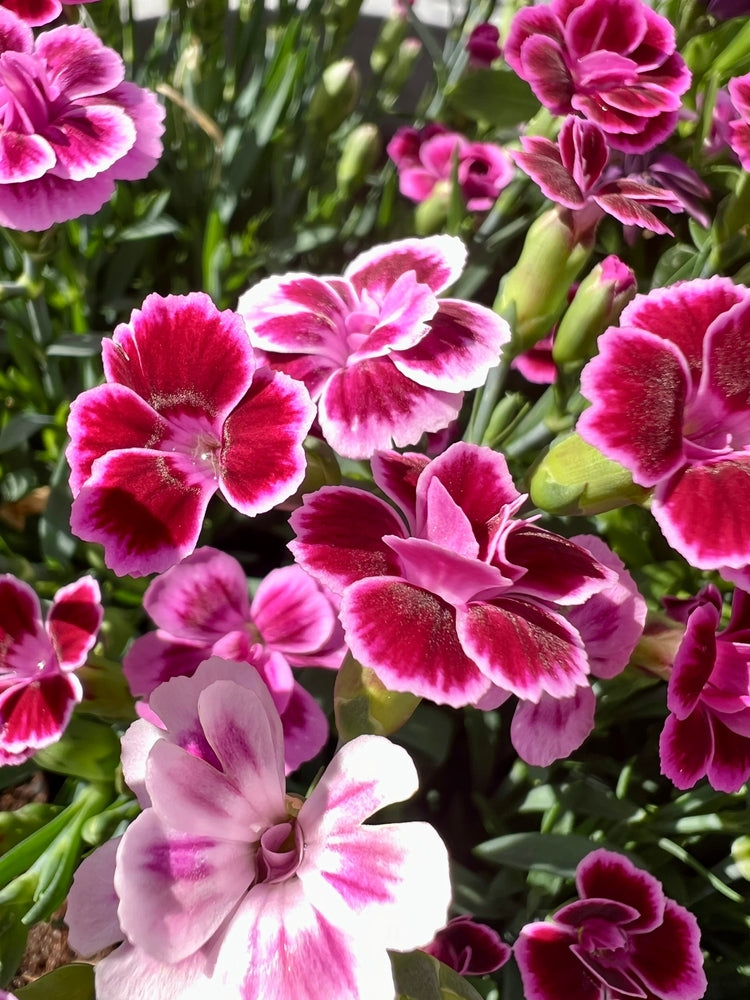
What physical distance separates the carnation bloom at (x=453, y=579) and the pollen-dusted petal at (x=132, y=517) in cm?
7

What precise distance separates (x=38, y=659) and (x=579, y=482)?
40cm

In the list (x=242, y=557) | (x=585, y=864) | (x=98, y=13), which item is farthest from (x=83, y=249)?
(x=585, y=864)

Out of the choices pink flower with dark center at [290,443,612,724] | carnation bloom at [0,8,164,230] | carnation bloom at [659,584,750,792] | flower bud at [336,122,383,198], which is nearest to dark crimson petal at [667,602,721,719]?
carnation bloom at [659,584,750,792]

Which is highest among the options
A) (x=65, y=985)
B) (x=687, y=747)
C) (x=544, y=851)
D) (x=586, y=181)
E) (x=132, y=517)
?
(x=586, y=181)

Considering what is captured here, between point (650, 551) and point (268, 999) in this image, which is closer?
point (268, 999)

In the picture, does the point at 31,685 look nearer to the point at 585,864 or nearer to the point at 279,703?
the point at 279,703

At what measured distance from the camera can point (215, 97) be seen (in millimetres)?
1133

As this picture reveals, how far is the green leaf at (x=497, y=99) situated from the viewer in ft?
2.99

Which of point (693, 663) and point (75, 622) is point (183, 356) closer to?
point (75, 622)

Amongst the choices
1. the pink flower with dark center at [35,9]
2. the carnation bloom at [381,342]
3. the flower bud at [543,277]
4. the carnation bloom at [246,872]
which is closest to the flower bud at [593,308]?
the flower bud at [543,277]

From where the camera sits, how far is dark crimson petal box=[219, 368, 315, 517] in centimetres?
41

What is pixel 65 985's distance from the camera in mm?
438

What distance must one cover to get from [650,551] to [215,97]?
852 mm

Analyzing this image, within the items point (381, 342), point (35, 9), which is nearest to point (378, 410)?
point (381, 342)
